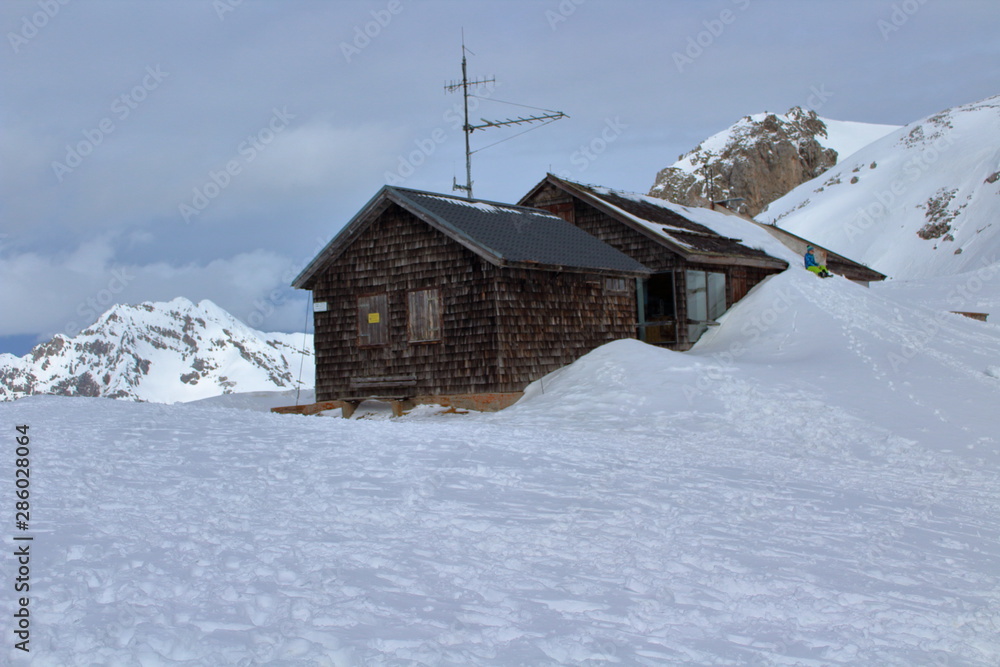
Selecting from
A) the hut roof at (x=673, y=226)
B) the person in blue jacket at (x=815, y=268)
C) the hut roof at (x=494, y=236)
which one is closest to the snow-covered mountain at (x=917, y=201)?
the person in blue jacket at (x=815, y=268)

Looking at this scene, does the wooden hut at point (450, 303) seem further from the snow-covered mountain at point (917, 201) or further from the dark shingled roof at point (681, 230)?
the snow-covered mountain at point (917, 201)

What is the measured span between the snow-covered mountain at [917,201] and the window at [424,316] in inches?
1970

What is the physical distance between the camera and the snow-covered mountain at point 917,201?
6675cm

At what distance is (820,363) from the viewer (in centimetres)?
1991

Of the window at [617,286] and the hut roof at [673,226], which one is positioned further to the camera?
the hut roof at [673,226]

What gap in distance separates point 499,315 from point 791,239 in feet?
71.2

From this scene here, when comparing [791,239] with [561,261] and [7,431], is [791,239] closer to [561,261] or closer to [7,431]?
[561,261]

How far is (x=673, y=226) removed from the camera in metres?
28.2

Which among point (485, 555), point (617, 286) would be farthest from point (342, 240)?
point (485, 555)

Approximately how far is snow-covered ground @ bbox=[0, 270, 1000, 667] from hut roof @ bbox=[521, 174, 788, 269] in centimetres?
1089

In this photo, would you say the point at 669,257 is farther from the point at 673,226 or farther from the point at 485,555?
the point at 485,555

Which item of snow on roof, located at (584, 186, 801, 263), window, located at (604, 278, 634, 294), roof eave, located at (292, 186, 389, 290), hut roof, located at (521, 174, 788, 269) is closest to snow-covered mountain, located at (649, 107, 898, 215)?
snow on roof, located at (584, 186, 801, 263)

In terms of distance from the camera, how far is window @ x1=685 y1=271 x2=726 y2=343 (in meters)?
26.0

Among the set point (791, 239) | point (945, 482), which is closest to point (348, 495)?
point (945, 482)
